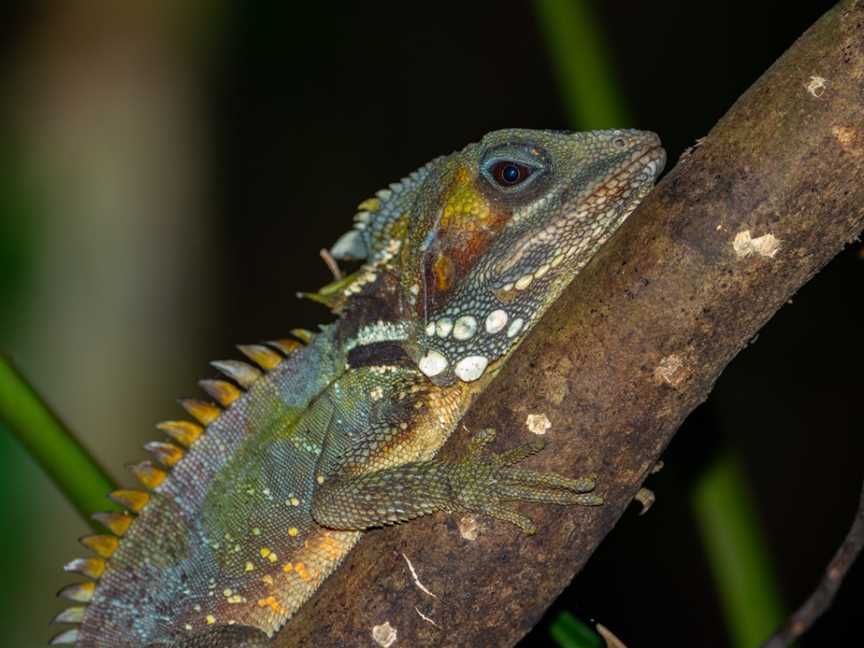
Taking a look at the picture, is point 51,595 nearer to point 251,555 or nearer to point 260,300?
point 260,300

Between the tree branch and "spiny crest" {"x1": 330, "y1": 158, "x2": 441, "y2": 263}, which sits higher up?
"spiny crest" {"x1": 330, "y1": 158, "x2": 441, "y2": 263}

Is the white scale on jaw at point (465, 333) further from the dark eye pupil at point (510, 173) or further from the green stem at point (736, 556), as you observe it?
the green stem at point (736, 556)

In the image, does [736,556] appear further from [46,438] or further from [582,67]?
[46,438]

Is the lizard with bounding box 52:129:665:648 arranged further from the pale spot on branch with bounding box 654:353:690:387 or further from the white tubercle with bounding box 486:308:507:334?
the pale spot on branch with bounding box 654:353:690:387

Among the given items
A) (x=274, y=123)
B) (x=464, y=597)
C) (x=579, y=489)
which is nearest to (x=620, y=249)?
(x=579, y=489)

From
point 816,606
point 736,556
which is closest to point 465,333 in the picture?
point 736,556

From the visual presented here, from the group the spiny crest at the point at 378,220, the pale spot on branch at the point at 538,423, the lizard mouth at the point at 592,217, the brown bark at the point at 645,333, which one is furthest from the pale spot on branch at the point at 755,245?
the spiny crest at the point at 378,220

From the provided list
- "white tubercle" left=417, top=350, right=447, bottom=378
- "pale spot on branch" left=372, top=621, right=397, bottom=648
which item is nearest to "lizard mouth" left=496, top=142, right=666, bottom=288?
"white tubercle" left=417, top=350, right=447, bottom=378
